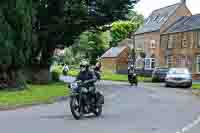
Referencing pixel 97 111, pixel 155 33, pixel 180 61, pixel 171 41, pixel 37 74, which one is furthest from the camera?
pixel 155 33

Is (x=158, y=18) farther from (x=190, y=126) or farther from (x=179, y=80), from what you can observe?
(x=190, y=126)

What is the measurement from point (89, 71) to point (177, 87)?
82.5 ft

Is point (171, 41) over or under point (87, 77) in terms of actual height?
over

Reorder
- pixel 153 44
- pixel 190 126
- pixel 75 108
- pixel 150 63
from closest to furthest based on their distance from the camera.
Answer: pixel 190 126, pixel 75 108, pixel 153 44, pixel 150 63

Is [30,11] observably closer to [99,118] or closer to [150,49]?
[99,118]

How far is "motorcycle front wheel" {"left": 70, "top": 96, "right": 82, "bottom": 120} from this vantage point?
46.6 feet

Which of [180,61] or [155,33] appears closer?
[180,61]

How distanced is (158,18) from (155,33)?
18.2 ft

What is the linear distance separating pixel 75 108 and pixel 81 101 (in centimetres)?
32

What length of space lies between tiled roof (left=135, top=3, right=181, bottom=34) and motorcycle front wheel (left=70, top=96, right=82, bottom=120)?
56763 mm

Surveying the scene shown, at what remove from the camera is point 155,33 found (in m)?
70.8

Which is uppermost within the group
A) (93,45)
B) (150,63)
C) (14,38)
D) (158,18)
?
(158,18)

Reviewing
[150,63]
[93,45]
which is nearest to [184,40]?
[150,63]

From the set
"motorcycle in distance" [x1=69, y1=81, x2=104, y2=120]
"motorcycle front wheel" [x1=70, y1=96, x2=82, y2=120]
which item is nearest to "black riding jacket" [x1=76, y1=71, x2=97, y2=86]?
"motorcycle in distance" [x1=69, y1=81, x2=104, y2=120]
